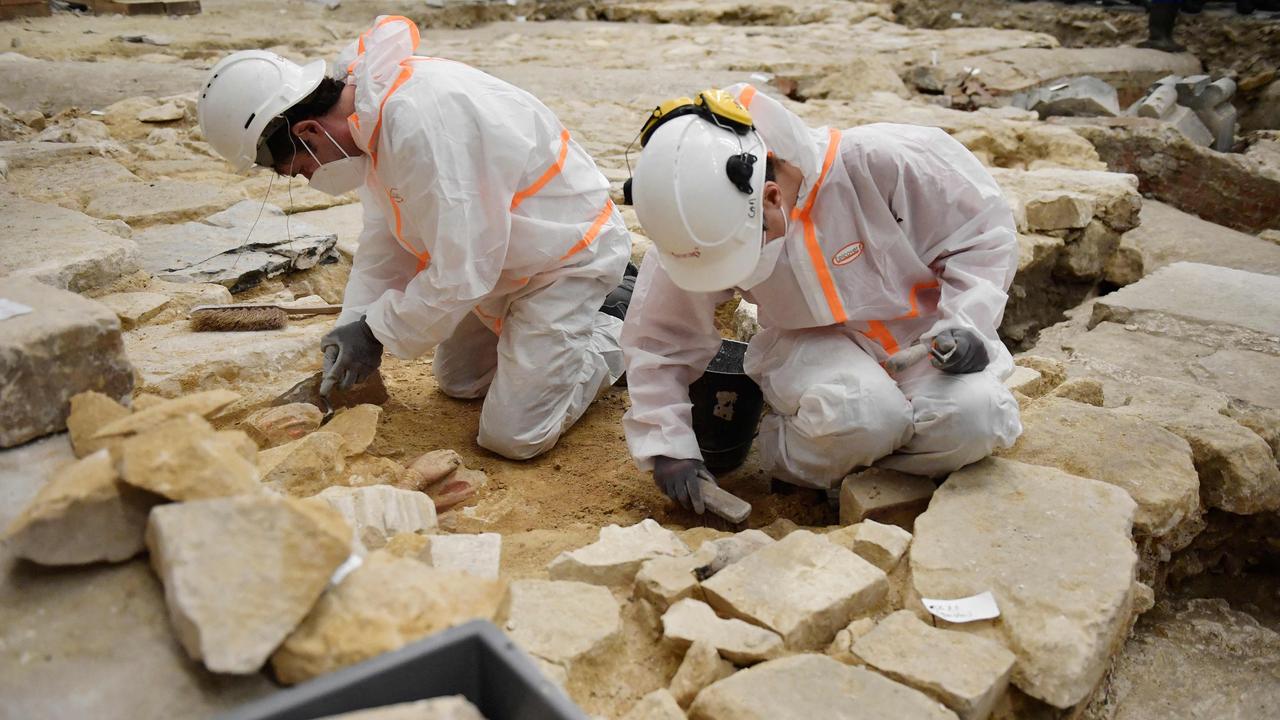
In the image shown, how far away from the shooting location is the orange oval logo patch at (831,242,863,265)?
266 centimetres

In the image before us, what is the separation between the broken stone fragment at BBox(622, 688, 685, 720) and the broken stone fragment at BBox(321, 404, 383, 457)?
139 cm

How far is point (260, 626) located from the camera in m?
1.27

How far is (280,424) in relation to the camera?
294cm

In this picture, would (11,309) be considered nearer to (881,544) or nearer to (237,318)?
(237,318)

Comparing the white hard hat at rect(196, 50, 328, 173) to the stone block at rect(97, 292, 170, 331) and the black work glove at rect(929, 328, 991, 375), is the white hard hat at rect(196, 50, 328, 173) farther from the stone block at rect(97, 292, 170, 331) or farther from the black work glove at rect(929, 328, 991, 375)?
the black work glove at rect(929, 328, 991, 375)

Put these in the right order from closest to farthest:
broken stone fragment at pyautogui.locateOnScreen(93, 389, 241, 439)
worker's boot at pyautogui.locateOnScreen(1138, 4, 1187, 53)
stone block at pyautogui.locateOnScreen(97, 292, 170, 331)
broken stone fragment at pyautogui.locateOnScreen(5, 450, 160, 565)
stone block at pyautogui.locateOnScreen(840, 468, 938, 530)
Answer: broken stone fragment at pyautogui.locateOnScreen(5, 450, 160, 565) < broken stone fragment at pyautogui.locateOnScreen(93, 389, 241, 439) < stone block at pyautogui.locateOnScreen(840, 468, 938, 530) < stone block at pyautogui.locateOnScreen(97, 292, 170, 331) < worker's boot at pyautogui.locateOnScreen(1138, 4, 1187, 53)

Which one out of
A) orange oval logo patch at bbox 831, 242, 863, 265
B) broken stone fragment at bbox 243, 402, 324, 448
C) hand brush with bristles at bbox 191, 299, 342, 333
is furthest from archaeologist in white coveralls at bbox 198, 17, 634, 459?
orange oval logo patch at bbox 831, 242, 863, 265

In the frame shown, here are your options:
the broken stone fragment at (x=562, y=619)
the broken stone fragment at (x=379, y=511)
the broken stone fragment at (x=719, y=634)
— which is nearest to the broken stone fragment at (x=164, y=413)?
the broken stone fragment at (x=379, y=511)

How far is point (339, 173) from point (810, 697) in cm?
225

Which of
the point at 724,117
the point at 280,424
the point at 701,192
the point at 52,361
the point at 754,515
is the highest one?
the point at 724,117

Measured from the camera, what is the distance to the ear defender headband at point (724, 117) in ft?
7.59

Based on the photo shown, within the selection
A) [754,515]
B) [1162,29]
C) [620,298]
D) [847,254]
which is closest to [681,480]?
[754,515]

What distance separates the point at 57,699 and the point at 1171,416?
2.92 m

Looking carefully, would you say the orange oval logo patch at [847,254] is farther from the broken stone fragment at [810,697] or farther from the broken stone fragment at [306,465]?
the broken stone fragment at [306,465]
